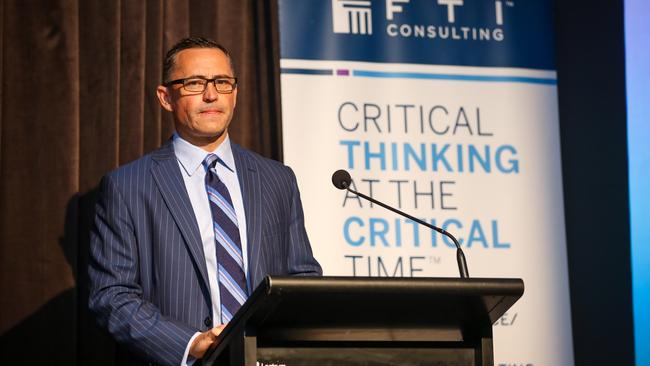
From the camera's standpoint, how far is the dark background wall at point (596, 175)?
4.32 m

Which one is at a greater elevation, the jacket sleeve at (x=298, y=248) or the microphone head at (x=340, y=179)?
the microphone head at (x=340, y=179)

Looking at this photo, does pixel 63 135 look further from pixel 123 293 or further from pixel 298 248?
pixel 123 293

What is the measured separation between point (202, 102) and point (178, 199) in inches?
12.9

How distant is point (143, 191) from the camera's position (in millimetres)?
2836

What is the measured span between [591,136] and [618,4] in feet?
1.87

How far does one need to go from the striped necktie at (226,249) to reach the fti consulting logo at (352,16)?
143 centimetres

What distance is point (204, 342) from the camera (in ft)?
7.73

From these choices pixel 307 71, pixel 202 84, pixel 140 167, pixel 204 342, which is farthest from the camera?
pixel 307 71

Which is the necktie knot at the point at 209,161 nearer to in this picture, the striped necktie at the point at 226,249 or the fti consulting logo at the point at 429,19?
the striped necktie at the point at 226,249

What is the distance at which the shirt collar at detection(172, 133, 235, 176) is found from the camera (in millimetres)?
2971

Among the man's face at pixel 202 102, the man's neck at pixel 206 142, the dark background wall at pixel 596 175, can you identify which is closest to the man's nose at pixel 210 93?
the man's face at pixel 202 102

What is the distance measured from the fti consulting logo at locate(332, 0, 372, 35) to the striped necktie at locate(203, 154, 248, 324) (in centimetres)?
143

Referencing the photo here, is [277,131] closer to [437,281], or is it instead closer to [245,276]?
[245,276]

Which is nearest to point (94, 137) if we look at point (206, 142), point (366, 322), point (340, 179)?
point (206, 142)
